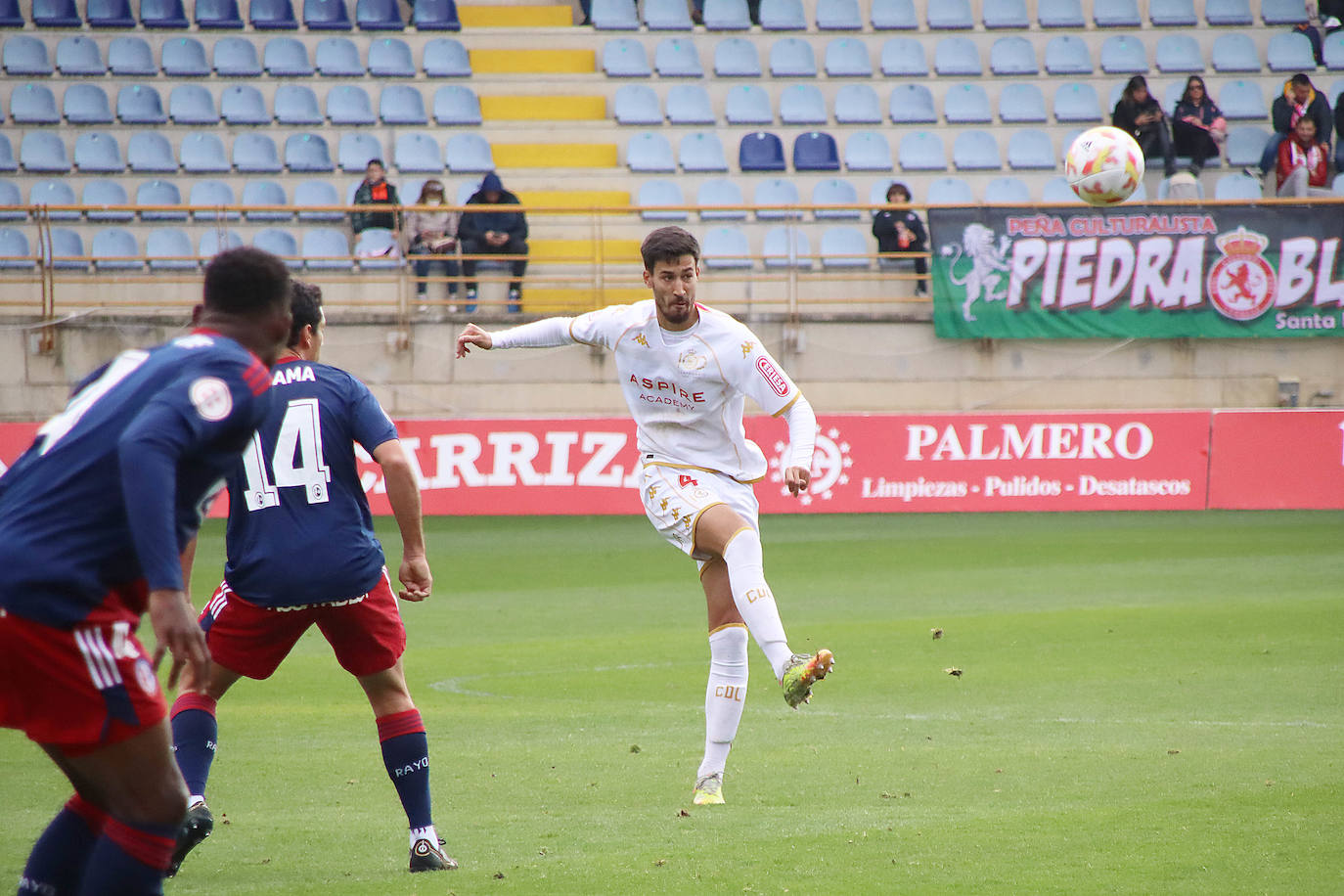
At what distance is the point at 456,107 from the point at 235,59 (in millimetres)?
3519

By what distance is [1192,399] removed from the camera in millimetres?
19781

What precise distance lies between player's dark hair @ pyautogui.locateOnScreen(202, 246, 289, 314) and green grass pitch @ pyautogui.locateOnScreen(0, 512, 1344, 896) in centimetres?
197

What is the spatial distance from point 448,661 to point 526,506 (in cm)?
722

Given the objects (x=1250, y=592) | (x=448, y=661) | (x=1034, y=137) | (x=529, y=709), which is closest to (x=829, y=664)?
(x=529, y=709)

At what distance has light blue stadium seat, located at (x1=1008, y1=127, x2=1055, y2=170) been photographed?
75.3ft

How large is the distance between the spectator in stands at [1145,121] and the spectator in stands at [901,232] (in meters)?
3.46

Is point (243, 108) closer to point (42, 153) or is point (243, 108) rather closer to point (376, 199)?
point (42, 153)

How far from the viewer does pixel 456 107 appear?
23359 mm

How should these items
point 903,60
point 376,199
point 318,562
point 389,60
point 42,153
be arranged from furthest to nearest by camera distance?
point 903,60
point 389,60
point 42,153
point 376,199
point 318,562

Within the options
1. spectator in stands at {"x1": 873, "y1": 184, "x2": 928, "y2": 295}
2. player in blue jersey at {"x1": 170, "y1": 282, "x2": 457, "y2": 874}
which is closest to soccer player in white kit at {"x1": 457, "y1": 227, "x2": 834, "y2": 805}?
player in blue jersey at {"x1": 170, "y1": 282, "x2": 457, "y2": 874}

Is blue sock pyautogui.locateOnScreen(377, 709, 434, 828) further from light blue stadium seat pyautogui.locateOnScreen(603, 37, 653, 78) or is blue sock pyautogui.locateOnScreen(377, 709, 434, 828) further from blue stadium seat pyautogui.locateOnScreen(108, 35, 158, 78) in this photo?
blue stadium seat pyautogui.locateOnScreen(108, 35, 158, 78)

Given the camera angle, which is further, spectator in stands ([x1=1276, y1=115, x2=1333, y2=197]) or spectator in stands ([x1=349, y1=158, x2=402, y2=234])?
spectator in stands ([x1=1276, y1=115, x2=1333, y2=197])

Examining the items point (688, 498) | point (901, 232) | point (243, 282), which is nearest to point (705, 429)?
point (688, 498)

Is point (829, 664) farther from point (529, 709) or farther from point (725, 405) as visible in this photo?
point (529, 709)
